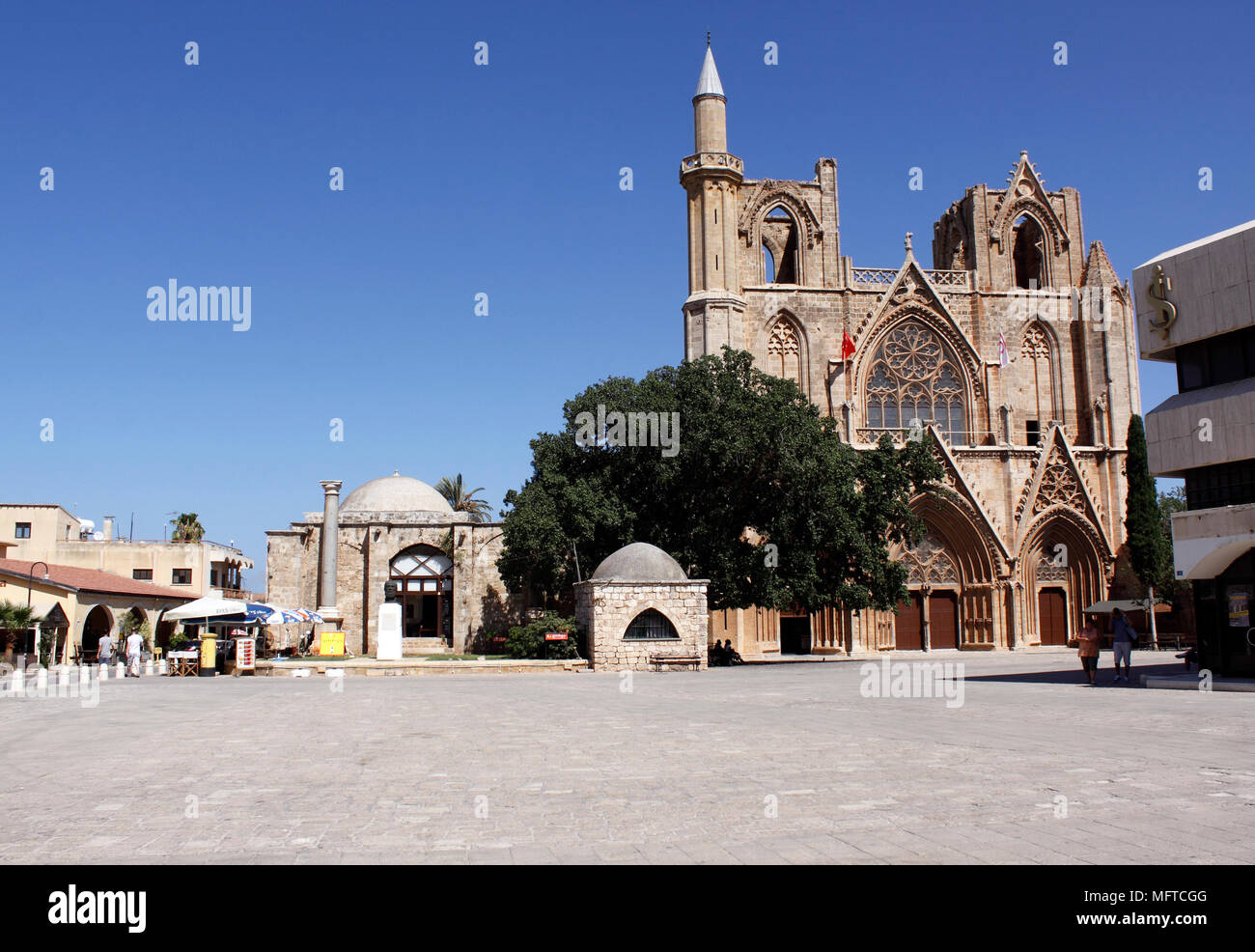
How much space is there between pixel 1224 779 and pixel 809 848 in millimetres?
4637

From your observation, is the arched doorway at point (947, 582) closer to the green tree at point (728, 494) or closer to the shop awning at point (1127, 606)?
the shop awning at point (1127, 606)

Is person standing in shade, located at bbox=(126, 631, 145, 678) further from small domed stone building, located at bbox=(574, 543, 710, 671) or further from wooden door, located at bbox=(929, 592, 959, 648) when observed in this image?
wooden door, located at bbox=(929, 592, 959, 648)

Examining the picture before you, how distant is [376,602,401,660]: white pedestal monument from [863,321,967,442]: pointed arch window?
23978 millimetres

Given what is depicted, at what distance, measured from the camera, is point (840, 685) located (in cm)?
2145

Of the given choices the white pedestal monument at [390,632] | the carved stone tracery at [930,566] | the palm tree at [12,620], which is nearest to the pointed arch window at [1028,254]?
the carved stone tracery at [930,566]

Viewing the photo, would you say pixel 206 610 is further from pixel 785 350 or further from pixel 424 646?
pixel 785 350

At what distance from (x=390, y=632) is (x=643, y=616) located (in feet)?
29.9

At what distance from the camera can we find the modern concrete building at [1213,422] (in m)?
19.7

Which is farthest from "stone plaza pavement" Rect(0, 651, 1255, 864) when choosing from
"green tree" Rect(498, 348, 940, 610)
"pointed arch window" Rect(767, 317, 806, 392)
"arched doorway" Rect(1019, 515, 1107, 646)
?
"pointed arch window" Rect(767, 317, 806, 392)

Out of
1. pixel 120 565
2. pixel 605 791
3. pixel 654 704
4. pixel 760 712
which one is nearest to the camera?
pixel 605 791

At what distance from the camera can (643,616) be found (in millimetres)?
28625

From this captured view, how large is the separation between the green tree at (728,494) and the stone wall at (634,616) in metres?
3.24
